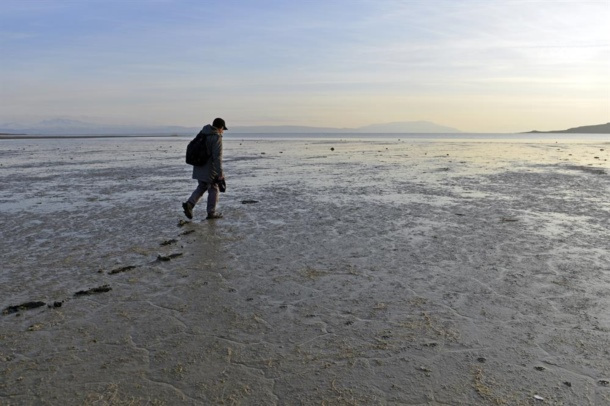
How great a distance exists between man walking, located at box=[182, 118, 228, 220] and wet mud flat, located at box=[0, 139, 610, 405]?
50 cm

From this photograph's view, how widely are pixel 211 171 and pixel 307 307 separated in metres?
6.71

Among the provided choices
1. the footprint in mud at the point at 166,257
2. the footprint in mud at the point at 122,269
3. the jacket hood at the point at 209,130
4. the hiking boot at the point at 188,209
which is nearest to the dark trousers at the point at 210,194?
the hiking boot at the point at 188,209

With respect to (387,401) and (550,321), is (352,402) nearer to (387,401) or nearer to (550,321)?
(387,401)

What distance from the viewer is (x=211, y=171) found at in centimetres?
1193

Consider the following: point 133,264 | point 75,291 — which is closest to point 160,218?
point 133,264

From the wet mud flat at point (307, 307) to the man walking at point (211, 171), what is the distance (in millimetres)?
497

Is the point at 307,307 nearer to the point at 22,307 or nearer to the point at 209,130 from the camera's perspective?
the point at 22,307

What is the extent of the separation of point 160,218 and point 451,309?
26.2ft

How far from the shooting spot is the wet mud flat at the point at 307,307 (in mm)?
4109

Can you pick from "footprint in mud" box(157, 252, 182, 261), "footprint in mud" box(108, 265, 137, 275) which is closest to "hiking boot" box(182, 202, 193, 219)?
"footprint in mud" box(157, 252, 182, 261)

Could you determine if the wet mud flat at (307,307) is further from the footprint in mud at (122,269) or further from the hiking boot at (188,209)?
the hiking boot at (188,209)

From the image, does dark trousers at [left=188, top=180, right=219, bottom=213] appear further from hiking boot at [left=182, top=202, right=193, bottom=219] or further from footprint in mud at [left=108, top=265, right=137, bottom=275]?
footprint in mud at [left=108, top=265, right=137, bottom=275]

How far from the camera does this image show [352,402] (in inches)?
151

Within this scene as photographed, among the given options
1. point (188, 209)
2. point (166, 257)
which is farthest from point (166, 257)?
point (188, 209)
